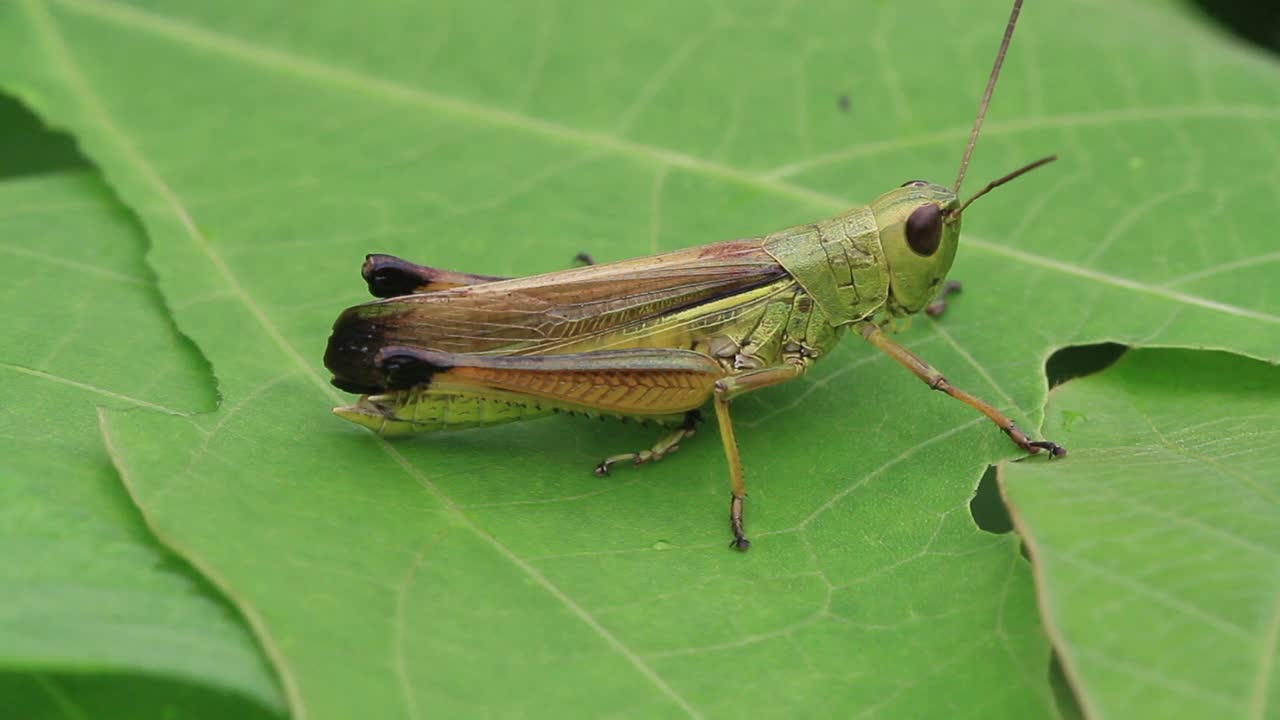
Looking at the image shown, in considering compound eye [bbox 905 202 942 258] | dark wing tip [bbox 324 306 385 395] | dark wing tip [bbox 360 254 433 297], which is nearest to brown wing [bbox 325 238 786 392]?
dark wing tip [bbox 324 306 385 395]

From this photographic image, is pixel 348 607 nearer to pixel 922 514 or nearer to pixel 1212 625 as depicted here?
pixel 922 514

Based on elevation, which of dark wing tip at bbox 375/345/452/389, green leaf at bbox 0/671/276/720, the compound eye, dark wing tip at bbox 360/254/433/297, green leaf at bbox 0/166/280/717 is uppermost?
the compound eye

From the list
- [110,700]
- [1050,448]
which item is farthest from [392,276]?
[1050,448]

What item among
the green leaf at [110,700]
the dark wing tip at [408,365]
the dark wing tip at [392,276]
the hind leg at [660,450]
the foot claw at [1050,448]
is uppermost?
the dark wing tip at [392,276]

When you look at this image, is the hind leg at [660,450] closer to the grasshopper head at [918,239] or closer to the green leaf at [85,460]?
the grasshopper head at [918,239]

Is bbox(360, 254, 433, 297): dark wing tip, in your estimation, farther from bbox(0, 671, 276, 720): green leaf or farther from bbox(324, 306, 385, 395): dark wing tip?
bbox(0, 671, 276, 720): green leaf

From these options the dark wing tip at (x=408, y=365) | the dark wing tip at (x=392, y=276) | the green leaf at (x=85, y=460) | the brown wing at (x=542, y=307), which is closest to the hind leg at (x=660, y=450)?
the brown wing at (x=542, y=307)
